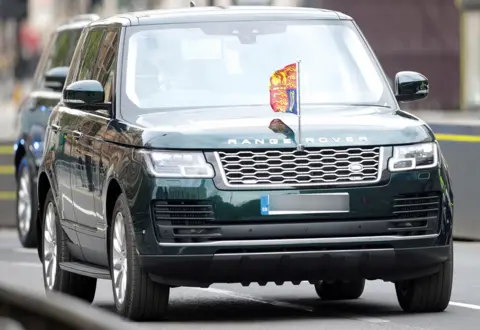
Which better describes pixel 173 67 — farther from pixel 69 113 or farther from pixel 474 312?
pixel 474 312

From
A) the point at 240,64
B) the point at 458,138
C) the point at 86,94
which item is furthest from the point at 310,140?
the point at 458,138

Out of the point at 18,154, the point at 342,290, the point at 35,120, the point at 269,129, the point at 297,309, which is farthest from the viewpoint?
the point at 18,154

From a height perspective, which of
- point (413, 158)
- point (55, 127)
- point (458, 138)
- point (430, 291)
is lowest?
point (458, 138)

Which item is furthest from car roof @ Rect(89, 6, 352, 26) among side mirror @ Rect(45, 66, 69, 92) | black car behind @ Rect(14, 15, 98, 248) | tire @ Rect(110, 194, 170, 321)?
black car behind @ Rect(14, 15, 98, 248)

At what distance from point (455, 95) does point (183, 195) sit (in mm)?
35550

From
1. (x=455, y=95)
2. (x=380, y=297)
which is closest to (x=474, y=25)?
(x=455, y=95)

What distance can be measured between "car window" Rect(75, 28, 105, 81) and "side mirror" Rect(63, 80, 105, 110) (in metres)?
0.74

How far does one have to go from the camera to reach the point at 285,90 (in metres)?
10.2

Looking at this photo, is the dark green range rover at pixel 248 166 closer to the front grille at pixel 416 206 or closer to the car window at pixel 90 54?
the front grille at pixel 416 206

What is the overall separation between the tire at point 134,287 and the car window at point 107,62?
3.32ft

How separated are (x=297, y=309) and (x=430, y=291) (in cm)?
98

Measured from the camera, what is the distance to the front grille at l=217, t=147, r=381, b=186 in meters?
9.49

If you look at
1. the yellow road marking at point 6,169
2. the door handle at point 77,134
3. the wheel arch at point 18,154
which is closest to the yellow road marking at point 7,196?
the yellow road marking at point 6,169

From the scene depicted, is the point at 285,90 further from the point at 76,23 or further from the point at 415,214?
the point at 76,23
